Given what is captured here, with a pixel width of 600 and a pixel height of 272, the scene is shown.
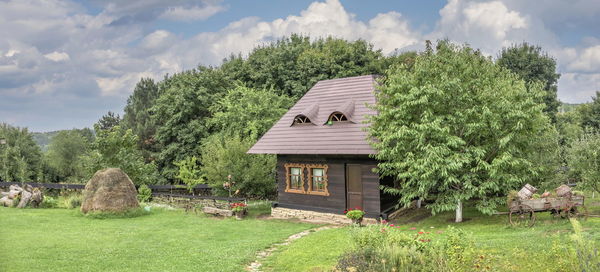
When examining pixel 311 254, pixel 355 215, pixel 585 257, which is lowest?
pixel 311 254

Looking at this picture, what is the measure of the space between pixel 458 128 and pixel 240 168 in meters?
14.6

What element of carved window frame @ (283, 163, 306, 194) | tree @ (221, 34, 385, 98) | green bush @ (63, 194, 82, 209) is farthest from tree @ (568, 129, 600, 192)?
green bush @ (63, 194, 82, 209)

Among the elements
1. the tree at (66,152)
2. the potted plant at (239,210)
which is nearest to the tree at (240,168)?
the potted plant at (239,210)

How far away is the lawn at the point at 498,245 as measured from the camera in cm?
938

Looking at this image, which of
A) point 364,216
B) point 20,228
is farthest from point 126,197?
point 364,216

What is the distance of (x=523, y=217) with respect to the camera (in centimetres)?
1518

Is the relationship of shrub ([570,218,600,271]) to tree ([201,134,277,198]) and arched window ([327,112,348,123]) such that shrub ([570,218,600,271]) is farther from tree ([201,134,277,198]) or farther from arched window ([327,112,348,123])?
tree ([201,134,277,198])

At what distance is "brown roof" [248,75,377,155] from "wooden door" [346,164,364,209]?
1.44 meters

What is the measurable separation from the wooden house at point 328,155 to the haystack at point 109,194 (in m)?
7.63

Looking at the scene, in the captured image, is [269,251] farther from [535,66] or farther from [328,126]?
[535,66]

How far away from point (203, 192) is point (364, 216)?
21.7 meters

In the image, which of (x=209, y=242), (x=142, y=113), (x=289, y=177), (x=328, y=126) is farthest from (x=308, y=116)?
(x=142, y=113)

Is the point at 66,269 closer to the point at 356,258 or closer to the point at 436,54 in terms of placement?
the point at 356,258

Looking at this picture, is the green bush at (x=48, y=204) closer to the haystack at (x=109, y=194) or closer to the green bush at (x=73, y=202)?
the green bush at (x=73, y=202)
